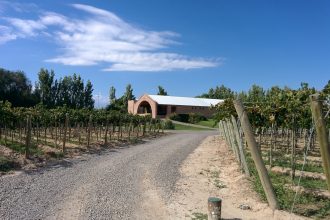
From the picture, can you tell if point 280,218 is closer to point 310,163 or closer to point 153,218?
point 153,218

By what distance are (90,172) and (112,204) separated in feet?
15.0

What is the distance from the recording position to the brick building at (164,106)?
7012 cm

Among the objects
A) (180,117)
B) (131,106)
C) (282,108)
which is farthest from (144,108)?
(282,108)

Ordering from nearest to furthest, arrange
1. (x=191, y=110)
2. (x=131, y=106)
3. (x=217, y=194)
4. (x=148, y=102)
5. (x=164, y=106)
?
(x=217, y=194)
(x=164, y=106)
(x=148, y=102)
(x=191, y=110)
(x=131, y=106)

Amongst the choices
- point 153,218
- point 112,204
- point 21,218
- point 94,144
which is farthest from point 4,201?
point 94,144

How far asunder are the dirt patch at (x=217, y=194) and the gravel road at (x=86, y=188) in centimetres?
50

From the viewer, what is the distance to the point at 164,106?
7138 centimetres

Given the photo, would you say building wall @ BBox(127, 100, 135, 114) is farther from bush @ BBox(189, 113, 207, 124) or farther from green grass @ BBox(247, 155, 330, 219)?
green grass @ BBox(247, 155, 330, 219)

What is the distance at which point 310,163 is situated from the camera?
52.6ft

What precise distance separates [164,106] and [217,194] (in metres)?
60.7

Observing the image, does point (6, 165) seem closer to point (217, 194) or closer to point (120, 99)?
point (217, 194)

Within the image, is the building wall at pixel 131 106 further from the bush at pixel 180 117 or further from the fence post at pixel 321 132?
the fence post at pixel 321 132

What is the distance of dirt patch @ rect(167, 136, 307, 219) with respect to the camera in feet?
28.1

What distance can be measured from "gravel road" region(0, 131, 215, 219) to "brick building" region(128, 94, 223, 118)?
173ft
